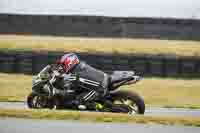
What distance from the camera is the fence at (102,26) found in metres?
21.1

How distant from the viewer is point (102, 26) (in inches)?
829

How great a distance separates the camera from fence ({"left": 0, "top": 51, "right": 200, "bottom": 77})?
1741 centimetres

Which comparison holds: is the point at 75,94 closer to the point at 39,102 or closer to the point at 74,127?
the point at 39,102

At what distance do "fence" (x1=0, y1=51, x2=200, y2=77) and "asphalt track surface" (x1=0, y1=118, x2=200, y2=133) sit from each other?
390 inches

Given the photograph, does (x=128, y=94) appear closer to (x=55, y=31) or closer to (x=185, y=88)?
(x=185, y=88)

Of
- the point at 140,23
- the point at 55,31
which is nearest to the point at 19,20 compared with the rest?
the point at 55,31

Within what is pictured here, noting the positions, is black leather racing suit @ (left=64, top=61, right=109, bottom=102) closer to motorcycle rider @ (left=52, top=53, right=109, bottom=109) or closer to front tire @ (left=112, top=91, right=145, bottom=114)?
motorcycle rider @ (left=52, top=53, right=109, bottom=109)

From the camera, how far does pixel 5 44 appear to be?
20516 millimetres

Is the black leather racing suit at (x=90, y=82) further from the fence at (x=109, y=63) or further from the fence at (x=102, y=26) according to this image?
the fence at (x=102, y=26)

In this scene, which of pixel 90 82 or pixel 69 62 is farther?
pixel 69 62

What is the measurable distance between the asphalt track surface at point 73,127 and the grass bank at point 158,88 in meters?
9.06

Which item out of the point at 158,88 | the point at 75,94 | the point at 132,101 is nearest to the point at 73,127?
the point at 132,101

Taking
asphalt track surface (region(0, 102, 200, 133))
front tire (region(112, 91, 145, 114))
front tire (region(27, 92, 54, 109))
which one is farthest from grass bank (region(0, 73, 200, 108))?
asphalt track surface (region(0, 102, 200, 133))

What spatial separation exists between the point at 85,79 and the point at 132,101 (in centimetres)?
101
